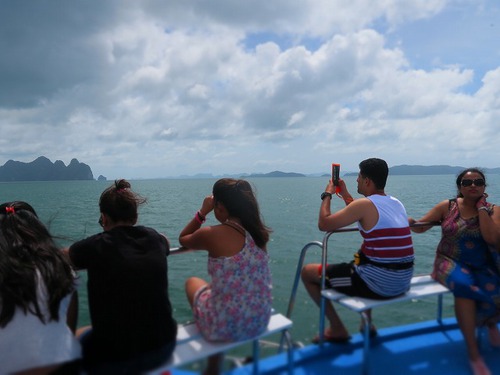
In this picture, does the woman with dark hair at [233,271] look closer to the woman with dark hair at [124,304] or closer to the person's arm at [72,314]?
the woman with dark hair at [124,304]

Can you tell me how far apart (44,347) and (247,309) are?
1.16m

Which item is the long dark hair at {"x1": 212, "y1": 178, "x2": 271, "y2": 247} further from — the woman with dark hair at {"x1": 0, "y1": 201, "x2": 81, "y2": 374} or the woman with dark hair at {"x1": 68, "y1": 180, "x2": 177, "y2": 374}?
the woman with dark hair at {"x1": 0, "y1": 201, "x2": 81, "y2": 374}

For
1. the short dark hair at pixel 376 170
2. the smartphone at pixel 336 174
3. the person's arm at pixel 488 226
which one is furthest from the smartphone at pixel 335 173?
the person's arm at pixel 488 226

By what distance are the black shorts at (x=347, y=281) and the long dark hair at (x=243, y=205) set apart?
3.00ft

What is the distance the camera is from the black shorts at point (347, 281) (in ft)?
10.7

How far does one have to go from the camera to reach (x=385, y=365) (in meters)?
3.25

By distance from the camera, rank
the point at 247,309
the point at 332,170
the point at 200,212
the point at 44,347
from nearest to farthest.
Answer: the point at 44,347
the point at 247,309
the point at 200,212
the point at 332,170

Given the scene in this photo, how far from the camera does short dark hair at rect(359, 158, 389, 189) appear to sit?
11.5ft

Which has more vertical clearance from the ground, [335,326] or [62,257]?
[62,257]

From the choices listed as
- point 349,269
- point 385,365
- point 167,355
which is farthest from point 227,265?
point 385,365

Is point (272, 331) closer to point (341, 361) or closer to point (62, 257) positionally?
point (341, 361)

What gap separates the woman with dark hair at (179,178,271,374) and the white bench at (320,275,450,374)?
763 millimetres

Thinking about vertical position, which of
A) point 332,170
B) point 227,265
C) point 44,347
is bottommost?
point 44,347

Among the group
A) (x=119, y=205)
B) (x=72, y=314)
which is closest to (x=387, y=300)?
(x=119, y=205)
